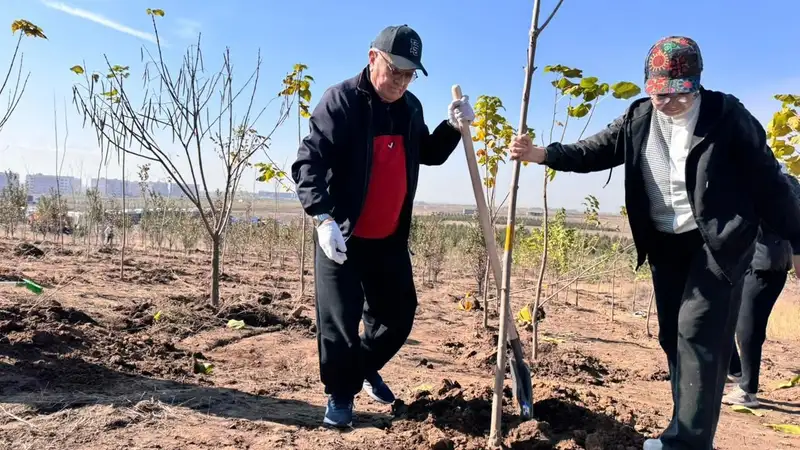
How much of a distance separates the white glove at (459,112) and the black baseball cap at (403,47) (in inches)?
7.2

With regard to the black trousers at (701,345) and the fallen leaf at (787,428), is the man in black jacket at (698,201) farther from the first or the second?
the fallen leaf at (787,428)

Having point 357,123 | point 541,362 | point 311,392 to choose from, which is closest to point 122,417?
point 311,392

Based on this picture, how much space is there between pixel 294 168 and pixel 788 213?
186cm

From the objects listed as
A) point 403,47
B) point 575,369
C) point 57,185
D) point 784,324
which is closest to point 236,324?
point 575,369

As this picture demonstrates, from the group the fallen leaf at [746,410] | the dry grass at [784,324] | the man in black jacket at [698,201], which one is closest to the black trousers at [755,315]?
the fallen leaf at [746,410]

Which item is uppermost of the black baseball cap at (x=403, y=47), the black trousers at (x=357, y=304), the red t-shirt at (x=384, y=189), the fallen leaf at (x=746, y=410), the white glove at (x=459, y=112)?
the black baseball cap at (x=403, y=47)

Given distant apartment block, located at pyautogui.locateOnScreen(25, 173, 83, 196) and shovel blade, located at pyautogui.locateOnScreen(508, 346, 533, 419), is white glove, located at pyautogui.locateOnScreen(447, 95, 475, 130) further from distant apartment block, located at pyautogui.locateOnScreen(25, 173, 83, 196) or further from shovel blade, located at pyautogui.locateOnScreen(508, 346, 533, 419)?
distant apartment block, located at pyautogui.locateOnScreen(25, 173, 83, 196)

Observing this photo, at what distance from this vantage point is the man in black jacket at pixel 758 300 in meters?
3.29

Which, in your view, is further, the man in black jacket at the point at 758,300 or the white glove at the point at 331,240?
the man in black jacket at the point at 758,300

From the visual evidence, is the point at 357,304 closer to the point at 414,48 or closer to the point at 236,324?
the point at 414,48

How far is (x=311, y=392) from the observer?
319 cm

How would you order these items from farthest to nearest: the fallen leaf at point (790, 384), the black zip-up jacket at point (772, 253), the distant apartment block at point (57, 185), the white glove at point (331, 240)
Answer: the distant apartment block at point (57, 185)
the fallen leaf at point (790, 384)
the black zip-up jacket at point (772, 253)
the white glove at point (331, 240)

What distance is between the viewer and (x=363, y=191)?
2.42 m

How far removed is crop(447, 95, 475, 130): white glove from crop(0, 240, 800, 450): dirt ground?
1239mm
